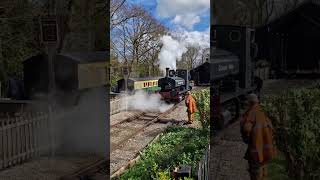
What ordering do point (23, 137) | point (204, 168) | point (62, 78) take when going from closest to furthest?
1. point (204, 168)
2. point (62, 78)
3. point (23, 137)

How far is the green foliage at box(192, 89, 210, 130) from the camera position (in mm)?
3982

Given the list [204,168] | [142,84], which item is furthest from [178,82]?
[204,168]

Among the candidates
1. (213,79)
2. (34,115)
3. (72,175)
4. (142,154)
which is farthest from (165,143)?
(34,115)

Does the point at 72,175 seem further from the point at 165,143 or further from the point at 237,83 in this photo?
the point at 237,83

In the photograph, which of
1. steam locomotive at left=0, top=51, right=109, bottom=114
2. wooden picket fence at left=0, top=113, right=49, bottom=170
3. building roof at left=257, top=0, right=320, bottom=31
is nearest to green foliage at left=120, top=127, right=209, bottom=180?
steam locomotive at left=0, top=51, right=109, bottom=114

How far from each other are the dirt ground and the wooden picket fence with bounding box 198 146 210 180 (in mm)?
48

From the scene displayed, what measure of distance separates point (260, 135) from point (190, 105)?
0.79m

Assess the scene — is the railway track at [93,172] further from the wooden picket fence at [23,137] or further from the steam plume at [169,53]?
the steam plume at [169,53]

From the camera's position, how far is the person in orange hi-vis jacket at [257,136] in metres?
3.72

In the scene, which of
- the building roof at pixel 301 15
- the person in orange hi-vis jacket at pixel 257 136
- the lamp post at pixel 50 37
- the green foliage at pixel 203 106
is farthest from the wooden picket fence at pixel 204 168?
the lamp post at pixel 50 37

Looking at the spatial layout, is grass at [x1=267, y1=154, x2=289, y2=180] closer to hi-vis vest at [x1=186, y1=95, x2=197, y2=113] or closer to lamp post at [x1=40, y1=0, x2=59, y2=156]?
hi-vis vest at [x1=186, y1=95, x2=197, y2=113]

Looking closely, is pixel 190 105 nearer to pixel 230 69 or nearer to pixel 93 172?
pixel 230 69

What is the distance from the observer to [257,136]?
12.3ft

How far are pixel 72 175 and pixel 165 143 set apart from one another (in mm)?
1267
